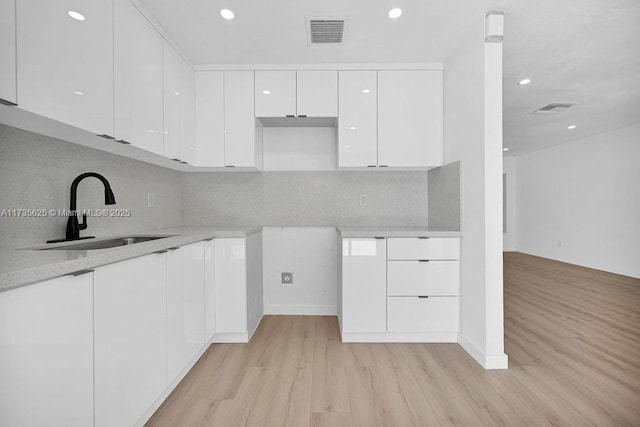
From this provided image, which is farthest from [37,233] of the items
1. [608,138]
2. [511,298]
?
[608,138]

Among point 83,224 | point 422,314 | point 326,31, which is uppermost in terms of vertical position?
point 326,31

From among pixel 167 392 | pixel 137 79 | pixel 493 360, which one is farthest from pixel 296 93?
Answer: pixel 493 360

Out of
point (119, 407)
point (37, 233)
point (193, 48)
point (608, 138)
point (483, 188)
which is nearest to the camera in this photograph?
point (119, 407)

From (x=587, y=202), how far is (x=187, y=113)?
6.90 m

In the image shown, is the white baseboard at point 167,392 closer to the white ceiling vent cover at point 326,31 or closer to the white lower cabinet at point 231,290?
the white lower cabinet at point 231,290

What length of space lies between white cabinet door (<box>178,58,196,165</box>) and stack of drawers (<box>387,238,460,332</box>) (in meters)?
1.90

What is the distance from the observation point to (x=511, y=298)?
372 centimetres

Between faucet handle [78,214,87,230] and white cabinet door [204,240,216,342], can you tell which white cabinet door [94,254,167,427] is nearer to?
faucet handle [78,214,87,230]

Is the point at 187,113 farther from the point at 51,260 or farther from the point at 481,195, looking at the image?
the point at 481,195

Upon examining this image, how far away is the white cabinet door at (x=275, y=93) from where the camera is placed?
280 centimetres

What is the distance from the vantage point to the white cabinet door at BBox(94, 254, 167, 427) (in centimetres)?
120

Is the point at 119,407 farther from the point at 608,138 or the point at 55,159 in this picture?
the point at 608,138

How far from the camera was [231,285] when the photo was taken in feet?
8.17

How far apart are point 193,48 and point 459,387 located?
317 cm
